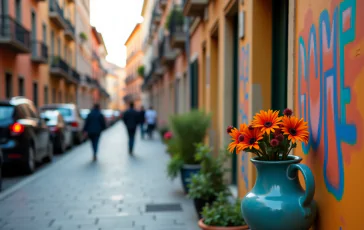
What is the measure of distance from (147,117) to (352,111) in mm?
20725

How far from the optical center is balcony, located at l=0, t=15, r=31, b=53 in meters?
18.0

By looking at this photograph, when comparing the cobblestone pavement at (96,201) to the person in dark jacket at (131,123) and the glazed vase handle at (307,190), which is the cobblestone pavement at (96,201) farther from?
the person in dark jacket at (131,123)

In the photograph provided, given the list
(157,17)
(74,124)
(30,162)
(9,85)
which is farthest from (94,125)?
(157,17)

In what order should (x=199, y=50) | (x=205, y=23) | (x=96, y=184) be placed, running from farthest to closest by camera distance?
1. (x=199, y=50)
2. (x=205, y=23)
3. (x=96, y=184)

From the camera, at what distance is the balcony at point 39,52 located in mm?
23114

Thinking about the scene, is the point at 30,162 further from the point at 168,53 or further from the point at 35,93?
the point at 35,93

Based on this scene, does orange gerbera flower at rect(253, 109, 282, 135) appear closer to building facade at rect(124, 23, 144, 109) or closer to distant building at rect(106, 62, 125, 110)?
building facade at rect(124, 23, 144, 109)

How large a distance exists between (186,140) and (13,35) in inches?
518

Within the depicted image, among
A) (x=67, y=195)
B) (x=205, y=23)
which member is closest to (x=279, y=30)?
(x=67, y=195)

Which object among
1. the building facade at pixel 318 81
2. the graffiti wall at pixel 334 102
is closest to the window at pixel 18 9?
the building facade at pixel 318 81

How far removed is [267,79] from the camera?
230 inches

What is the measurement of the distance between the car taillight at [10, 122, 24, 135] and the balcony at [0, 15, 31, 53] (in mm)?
9176

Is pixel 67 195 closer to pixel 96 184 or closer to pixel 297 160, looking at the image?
pixel 96 184

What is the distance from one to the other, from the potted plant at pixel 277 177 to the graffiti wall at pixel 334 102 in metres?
0.16
